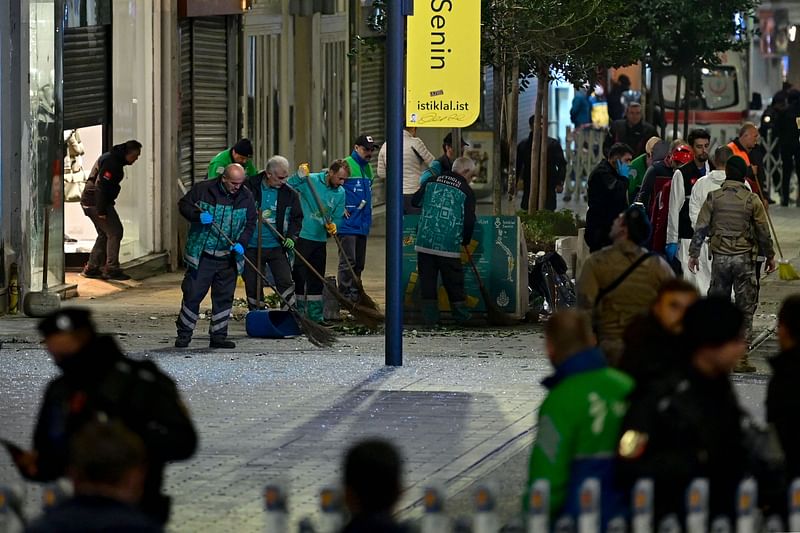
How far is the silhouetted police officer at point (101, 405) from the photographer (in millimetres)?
6090

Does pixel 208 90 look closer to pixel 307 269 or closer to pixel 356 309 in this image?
pixel 307 269

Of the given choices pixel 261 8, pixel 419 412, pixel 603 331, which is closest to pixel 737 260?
pixel 419 412

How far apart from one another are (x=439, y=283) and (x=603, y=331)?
779cm

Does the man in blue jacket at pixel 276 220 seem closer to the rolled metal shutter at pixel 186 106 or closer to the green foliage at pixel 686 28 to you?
the rolled metal shutter at pixel 186 106

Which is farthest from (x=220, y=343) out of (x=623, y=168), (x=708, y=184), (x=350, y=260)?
(x=623, y=168)

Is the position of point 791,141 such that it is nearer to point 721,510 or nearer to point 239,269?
point 239,269

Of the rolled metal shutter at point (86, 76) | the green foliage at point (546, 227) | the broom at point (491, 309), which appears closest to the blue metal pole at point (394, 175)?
the broom at point (491, 309)

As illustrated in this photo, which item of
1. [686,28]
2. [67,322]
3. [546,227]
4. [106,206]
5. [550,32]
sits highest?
[686,28]

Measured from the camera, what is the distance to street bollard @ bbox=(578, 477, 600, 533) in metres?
5.63

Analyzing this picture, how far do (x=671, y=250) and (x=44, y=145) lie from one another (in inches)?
234

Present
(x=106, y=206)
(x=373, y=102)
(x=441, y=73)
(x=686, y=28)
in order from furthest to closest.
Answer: (x=373, y=102) → (x=686, y=28) → (x=106, y=206) → (x=441, y=73)

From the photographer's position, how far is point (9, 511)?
222 inches

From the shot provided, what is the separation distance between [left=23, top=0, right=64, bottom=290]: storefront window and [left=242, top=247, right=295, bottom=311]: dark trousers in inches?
92.1

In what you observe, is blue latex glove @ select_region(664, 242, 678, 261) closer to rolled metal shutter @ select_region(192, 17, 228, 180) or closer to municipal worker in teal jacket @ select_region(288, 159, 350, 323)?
municipal worker in teal jacket @ select_region(288, 159, 350, 323)
